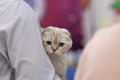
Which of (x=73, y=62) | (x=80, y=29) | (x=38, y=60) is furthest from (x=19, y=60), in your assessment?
(x=80, y=29)

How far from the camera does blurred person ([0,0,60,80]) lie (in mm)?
1047

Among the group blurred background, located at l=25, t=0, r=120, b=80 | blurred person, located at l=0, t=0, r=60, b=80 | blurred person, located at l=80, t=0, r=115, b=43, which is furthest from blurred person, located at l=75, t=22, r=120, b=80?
blurred person, located at l=80, t=0, r=115, b=43

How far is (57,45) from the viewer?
3.73ft

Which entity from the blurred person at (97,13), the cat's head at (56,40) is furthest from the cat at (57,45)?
the blurred person at (97,13)

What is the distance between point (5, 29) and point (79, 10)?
1937mm

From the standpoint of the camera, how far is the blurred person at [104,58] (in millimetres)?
869

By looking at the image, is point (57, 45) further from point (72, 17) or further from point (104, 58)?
point (72, 17)

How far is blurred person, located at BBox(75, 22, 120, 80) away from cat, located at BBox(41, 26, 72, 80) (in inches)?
8.5

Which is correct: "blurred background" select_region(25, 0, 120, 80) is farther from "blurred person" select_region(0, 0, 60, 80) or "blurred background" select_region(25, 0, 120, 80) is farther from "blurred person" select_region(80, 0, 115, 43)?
"blurred person" select_region(0, 0, 60, 80)

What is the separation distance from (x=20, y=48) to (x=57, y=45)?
124 mm

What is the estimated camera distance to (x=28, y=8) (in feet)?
3.57

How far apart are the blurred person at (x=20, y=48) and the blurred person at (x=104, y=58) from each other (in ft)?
0.55

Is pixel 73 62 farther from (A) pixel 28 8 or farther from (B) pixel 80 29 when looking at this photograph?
(A) pixel 28 8

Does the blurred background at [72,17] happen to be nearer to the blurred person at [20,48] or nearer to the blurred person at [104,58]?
→ the blurred person at [20,48]
